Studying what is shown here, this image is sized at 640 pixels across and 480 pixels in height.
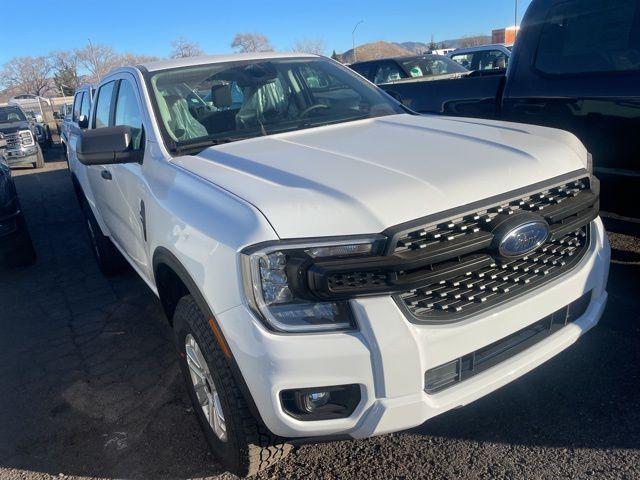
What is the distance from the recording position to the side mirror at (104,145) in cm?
290

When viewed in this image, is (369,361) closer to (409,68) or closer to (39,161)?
(409,68)

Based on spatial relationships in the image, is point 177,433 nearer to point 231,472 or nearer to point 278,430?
point 231,472

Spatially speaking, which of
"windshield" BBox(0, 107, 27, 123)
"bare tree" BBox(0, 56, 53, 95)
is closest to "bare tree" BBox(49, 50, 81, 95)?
"bare tree" BBox(0, 56, 53, 95)

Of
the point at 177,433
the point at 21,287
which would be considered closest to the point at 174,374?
the point at 177,433

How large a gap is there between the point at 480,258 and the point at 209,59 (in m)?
2.50

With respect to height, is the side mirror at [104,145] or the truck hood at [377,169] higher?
the side mirror at [104,145]

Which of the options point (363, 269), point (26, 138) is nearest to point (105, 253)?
point (363, 269)

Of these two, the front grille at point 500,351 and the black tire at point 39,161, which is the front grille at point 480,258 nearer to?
the front grille at point 500,351

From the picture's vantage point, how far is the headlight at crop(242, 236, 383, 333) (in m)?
1.88

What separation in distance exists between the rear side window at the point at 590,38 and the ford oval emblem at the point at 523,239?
1.85 m

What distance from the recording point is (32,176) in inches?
512

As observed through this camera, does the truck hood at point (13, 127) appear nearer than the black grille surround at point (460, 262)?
No

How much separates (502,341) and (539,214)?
53 centimetres

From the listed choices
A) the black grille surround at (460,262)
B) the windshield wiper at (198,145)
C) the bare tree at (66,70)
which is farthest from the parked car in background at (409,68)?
the bare tree at (66,70)
